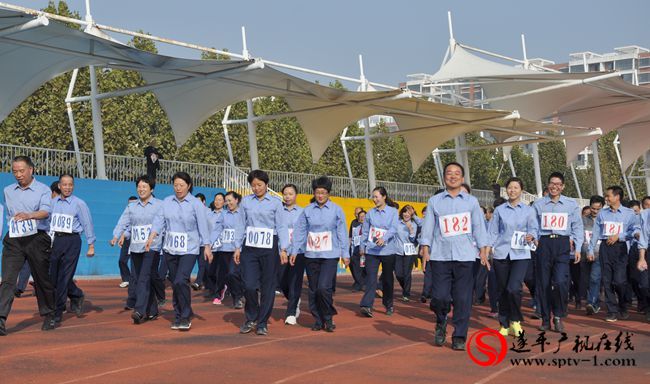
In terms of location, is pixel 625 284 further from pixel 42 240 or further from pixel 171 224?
pixel 42 240

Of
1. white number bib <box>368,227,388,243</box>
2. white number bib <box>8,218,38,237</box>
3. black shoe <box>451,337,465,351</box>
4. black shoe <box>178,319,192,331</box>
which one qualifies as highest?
white number bib <box>8,218,38,237</box>

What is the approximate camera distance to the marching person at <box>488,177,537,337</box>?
11789 mm

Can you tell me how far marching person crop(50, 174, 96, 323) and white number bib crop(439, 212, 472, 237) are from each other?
4725 millimetres

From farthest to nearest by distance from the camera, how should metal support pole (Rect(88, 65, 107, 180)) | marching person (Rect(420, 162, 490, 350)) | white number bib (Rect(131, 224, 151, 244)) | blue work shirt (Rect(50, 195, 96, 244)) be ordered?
metal support pole (Rect(88, 65, 107, 180)) < white number bib (Rect(131, 224, 151, 244)) < blue work shirt (Rect(50, 195, 96, 244)) < marching person (Rect(420, 162, 490, 350))

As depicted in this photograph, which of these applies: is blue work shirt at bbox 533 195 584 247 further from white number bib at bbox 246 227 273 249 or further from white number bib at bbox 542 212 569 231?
white number bib at bbox 246 227 273 249

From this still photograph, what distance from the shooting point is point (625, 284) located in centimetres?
1457

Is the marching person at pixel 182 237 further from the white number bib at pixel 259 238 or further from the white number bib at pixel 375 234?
the white number bib at pixel 375 234

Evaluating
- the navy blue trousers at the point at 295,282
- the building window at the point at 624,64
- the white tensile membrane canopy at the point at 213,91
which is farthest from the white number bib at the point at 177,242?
the building window at the point at 624,64

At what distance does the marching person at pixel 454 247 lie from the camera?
10.5 meters

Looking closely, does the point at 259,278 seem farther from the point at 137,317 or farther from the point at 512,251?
the point at 512,251

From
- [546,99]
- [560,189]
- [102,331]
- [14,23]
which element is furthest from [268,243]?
[546,99]

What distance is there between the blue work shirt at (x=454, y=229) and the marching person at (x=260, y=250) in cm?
201

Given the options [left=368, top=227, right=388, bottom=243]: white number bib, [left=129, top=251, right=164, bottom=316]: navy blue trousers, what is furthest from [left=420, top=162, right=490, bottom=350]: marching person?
[left=129, top=251, right=164, bottom=316]: navy blue trousers

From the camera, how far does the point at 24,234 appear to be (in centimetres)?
1108
